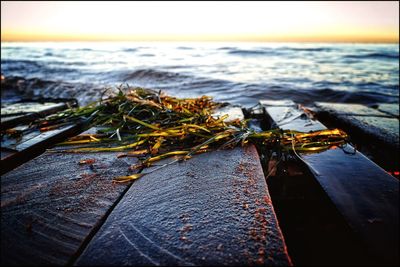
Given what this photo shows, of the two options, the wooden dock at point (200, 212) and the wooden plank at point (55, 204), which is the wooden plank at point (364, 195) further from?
the wooden plank at point (55, 204)

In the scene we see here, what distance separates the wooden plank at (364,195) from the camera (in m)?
0.88

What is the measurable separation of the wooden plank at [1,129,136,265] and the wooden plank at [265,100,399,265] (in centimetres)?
110

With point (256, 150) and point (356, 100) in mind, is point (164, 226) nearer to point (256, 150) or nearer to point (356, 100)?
point (256, 150)

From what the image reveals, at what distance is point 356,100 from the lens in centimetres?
751

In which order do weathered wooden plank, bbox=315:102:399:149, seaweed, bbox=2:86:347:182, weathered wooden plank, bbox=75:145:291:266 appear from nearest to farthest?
weathered wooden plank, bbox=75:145:291:266, seaweed, bbox=2:86:347:182, weathered wooden plank, bbox=315:102:399:149

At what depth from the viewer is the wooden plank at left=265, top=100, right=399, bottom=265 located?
876mm

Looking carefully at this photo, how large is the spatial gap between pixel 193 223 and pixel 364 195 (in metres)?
0.87

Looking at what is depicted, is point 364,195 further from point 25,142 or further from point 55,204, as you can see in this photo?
point 25,142

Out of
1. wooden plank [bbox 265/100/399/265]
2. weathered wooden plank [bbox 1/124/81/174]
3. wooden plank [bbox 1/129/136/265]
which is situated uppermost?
wooden plank [bbox 265/100/399/265]

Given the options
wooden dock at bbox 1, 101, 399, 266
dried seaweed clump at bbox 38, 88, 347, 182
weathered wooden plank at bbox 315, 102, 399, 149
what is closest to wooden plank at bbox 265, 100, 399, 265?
wooden dock at bbox 1, 101, 399, 266

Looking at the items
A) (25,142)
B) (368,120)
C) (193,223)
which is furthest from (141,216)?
(368,120)

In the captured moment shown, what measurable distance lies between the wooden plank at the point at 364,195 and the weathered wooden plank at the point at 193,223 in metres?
0.33

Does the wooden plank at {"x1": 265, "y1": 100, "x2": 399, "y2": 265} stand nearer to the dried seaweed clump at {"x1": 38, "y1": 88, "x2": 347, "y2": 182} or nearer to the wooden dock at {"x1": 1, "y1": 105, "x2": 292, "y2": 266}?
the dried seaweed clump at {"x1": 38, "y1": 88, "x2": 347, "y2": 182}

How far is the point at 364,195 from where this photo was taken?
3.76 ft
